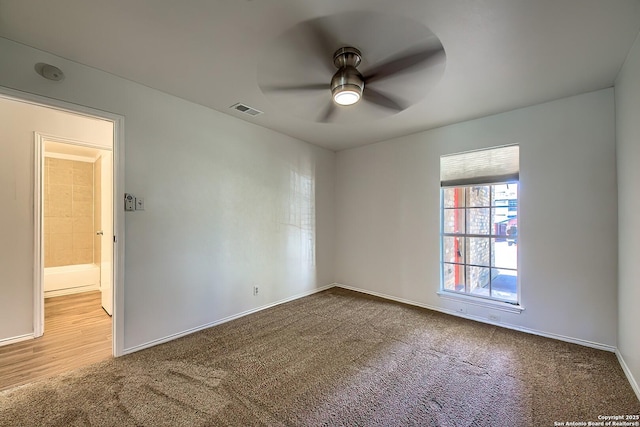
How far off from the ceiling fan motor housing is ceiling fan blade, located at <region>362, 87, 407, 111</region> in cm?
30

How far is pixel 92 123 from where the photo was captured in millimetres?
3289

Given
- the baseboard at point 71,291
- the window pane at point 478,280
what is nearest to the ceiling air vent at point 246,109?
the window pane at point 478,280

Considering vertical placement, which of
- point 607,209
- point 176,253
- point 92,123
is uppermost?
point 92,123

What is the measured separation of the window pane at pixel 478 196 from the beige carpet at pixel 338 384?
1502mm

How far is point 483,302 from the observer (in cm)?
317

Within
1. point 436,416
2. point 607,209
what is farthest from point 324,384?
point 607,209

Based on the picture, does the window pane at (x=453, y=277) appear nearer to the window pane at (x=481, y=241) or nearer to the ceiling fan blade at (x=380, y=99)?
the window pane at (x=481, y=241)

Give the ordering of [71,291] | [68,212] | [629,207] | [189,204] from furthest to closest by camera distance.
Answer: [68,212]
[71,291]
[189,204]
[629,207]

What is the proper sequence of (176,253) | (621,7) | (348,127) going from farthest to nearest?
(348,127)
(176,253)
(621,7)

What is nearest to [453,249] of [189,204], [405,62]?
[405,62]

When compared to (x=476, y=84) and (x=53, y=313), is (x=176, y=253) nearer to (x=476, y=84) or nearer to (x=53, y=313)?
(x=53, y=313)

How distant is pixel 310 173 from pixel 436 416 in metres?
3.46

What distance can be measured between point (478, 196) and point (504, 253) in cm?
75

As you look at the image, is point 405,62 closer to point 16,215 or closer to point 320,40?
point 320,40
